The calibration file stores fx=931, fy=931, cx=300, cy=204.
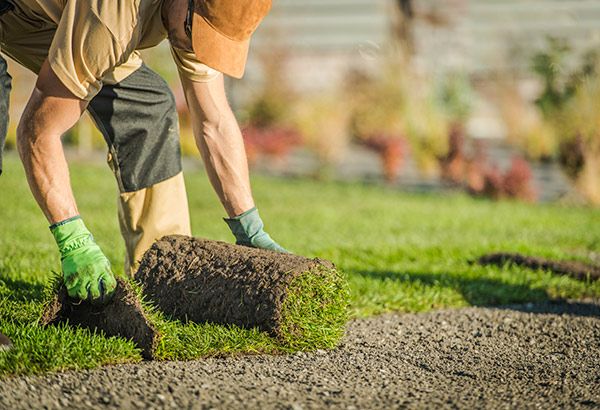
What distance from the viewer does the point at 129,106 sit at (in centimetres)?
469

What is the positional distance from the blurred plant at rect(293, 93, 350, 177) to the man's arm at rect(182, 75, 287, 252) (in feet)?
30.0

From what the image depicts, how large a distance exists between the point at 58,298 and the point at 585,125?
9015 millimetres

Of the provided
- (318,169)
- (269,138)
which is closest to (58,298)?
(318,169)

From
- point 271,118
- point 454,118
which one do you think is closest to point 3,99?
point 454,118

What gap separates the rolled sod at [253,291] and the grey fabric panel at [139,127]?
565 millimetres

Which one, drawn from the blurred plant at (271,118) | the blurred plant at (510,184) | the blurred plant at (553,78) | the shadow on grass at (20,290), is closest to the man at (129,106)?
the shadow on grass at (20,290)

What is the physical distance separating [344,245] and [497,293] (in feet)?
6.36

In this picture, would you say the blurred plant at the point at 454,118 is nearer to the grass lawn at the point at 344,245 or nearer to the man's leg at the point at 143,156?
the grass lawn at the point at 344,245

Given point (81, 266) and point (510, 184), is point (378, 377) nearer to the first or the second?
point (81, 266)

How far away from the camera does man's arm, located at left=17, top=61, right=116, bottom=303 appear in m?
3.93

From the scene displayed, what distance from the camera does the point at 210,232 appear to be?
8133 millimetres

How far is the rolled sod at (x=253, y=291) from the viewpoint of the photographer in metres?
4.02

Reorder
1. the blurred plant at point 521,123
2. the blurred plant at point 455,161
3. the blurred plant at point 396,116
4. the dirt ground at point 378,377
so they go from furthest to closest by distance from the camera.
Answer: the blurred plant at point 521,123 < the blurred plant at point 396,116 < the blurred plant at point 455,161 < the dirt ground at point 378,377

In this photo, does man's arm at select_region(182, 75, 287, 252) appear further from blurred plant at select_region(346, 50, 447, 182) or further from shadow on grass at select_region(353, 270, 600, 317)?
blurred plant at select_region(346, 50, 447, 182)
